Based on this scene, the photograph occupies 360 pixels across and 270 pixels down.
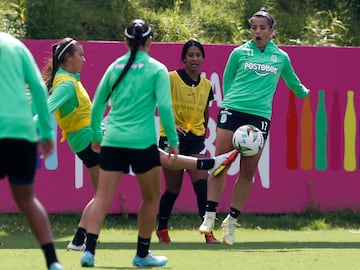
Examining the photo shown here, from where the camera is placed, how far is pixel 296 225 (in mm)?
13648

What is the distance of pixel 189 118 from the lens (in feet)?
37.3

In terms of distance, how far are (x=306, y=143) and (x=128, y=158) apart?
5.81 m

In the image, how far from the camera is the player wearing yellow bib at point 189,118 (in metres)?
11.3

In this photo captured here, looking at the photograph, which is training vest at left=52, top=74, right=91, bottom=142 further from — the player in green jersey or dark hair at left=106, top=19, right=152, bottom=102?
the player in green jersey

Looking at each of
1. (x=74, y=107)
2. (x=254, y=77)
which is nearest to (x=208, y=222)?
(x=254, y=77)

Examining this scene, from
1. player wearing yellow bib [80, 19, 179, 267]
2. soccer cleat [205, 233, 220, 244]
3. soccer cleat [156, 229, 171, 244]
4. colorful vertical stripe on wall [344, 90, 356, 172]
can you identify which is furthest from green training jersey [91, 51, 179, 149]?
colorful vertical stripe on wall [344, 90, 356, 172]

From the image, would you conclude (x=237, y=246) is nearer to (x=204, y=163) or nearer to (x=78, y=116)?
(x=204, y=163)

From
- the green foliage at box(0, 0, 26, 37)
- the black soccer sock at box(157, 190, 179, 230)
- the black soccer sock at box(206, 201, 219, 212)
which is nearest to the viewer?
the black soccer sock at box(206, 201, 219, 212)

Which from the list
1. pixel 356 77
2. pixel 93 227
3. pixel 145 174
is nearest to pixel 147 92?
pixel 145 174

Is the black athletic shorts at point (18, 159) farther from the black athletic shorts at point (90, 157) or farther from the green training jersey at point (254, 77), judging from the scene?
the green training jersey at point (254, 77)

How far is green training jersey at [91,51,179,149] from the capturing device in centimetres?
820

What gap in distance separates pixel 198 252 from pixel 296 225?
148 inches

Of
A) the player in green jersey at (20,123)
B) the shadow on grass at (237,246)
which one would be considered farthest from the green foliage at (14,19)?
the player in green jersey at (20,123)

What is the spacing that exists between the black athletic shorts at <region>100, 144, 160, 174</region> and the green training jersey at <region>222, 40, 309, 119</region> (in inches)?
102
